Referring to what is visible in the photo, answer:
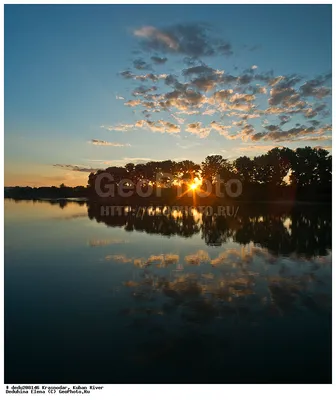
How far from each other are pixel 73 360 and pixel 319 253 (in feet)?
48.8

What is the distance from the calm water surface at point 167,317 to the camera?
650 cm

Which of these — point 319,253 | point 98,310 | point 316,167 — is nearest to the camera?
point 98,310

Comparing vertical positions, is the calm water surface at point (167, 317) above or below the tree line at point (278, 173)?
below

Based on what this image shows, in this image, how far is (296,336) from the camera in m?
7.70

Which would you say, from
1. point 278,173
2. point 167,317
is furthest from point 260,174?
point 167,317

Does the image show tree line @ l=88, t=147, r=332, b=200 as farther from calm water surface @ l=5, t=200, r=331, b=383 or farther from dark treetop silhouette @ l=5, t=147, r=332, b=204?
calm water surface @ l=5, t=200, r=331, b=383

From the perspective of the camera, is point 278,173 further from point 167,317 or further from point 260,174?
point 167,317

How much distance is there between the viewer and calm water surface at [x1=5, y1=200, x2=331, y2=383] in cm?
650

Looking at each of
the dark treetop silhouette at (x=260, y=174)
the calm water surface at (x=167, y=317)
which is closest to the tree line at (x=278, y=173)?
the dark treetop silhouette at (x=260, y=174)

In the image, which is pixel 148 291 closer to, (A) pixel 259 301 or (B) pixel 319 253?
(A) pixel 259 301

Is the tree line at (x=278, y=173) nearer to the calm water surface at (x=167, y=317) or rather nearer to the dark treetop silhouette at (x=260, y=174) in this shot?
the dark treetop silhouette at (x=260, y=174)

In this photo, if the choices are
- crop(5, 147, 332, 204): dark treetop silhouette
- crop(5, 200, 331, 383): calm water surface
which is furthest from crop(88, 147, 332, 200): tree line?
crop(5, 200, 331, 383): calm water surface

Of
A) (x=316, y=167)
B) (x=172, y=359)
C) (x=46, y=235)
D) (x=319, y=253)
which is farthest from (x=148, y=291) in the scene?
(x=316, y=167)

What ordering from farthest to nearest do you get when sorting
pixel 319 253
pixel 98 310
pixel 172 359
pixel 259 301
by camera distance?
pixel 319 253
pixel 259 301
pixel 98 310
pixel 172 359
